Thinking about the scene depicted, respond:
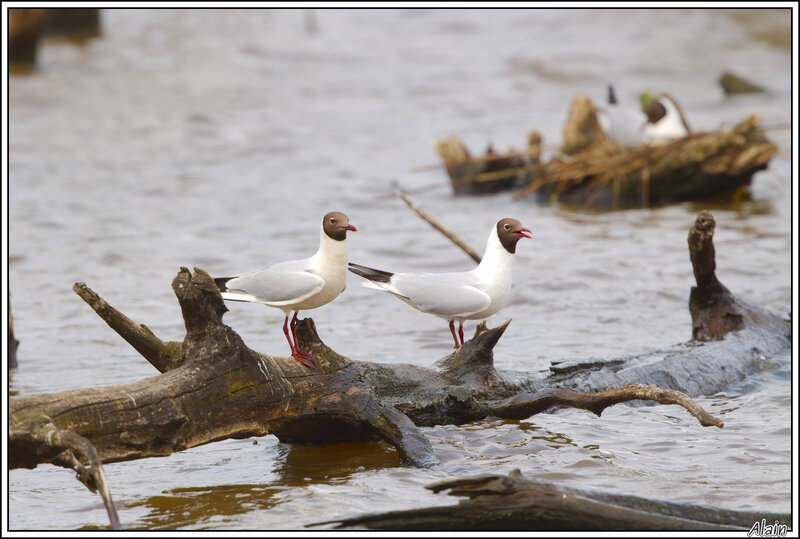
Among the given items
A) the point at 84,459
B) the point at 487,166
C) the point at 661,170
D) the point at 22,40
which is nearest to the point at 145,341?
the point at 84,459

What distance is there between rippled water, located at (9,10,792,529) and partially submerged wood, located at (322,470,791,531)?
1.96 ft

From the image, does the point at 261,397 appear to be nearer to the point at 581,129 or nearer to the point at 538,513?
the point at 538,513

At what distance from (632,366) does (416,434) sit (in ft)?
5.83

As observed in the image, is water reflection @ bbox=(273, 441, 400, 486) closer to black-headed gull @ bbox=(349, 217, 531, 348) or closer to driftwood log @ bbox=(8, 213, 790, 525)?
driftwood log @ bbox=(8, 213, 790, 525)

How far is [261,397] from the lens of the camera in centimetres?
463

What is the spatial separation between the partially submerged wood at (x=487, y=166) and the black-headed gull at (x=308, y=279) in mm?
8497

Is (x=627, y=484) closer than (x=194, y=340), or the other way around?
(x=194, y=340)

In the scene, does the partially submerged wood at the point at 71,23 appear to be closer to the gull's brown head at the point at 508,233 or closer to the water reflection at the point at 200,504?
the gull's brown head at the point at 508,233

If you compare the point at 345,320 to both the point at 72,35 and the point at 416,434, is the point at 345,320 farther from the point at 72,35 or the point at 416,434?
the point at 72,35

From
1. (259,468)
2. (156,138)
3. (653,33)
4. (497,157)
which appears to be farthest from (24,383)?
(653,33)

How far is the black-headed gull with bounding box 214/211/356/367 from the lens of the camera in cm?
491

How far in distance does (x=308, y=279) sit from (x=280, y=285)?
148 mm

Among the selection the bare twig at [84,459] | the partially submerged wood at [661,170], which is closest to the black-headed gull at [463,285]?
the bare twig at [84,459]

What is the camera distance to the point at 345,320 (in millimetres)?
8695
